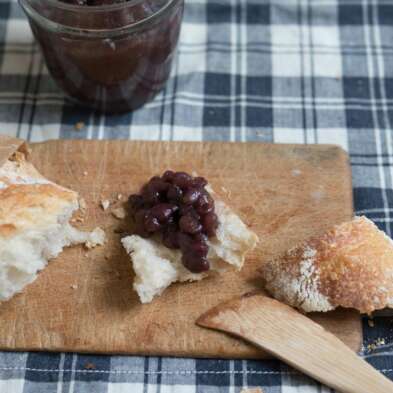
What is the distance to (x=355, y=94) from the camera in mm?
3902

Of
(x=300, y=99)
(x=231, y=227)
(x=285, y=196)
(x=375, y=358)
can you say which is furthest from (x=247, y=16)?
(x=375, y=358)

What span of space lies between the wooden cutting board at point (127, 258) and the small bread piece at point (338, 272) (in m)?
0.13

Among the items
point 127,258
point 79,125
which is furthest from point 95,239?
point 79,125

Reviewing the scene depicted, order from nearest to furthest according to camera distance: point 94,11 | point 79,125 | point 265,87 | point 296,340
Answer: point 296,340, point 94,11, point 79,125, point 265,87

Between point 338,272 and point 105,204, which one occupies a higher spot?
point 105,204

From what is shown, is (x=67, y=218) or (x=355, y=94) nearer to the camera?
(x=67, y=218)

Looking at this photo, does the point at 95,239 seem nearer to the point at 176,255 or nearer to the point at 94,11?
the point at 176,255

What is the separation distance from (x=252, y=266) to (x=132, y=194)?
0.68m

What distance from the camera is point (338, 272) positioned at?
2.83 meters

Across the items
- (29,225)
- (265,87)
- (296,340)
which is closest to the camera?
(296,340)

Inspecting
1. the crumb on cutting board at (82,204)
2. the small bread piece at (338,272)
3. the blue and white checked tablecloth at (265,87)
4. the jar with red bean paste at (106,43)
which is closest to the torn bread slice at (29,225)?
the crumb on cutting board at (82,204)

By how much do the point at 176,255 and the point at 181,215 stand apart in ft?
0.58

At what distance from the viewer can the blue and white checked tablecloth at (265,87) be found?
3707 millimetres

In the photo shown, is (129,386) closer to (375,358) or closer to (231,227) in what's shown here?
(231,227)
